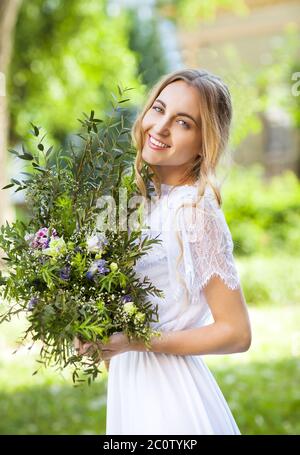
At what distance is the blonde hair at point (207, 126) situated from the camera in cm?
198

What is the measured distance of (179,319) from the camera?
6.50ft

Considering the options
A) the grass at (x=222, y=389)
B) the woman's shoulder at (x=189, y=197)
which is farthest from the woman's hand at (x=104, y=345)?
the grass at (x=222, y=389)

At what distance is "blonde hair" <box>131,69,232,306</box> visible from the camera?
198cm

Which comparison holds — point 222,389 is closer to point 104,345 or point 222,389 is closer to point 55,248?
point 104,345

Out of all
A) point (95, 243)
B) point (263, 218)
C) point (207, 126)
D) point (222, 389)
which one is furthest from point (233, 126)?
point (263, 218)

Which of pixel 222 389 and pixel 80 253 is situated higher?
pixel 80 253

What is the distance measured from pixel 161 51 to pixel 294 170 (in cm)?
656

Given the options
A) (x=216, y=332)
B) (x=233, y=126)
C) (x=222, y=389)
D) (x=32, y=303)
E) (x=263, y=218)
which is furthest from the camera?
(x=263, y=218)

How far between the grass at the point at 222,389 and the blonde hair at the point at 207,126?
202cm

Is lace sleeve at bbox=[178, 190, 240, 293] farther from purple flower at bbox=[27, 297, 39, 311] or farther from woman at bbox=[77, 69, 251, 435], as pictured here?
purple flower at bbox=[27, 297, 39, 311]

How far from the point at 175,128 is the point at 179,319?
1.74ft

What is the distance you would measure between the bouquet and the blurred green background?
206 mm

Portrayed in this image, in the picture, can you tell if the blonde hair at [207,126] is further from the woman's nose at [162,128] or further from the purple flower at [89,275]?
the purple flower at [89,275]

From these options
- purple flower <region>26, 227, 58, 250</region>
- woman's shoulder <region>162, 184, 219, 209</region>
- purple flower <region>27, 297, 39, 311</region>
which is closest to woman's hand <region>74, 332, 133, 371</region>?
purple flower <region>27, 297, 39, 311</region>
